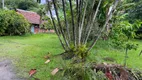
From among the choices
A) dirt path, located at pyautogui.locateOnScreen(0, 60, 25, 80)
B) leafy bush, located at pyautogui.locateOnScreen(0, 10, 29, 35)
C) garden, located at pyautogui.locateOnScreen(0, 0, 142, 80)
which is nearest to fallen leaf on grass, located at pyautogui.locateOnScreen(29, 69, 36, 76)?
garden, located at pyautogui.locateOnScreen(0, 0, 142, 80)

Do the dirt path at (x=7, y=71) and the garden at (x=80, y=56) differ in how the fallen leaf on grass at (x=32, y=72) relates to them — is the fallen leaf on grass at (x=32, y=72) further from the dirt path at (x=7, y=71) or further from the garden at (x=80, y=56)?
the dirt path at (x=7, y=71)

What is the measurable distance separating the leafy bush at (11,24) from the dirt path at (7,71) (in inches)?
404

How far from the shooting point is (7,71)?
5.54 metres

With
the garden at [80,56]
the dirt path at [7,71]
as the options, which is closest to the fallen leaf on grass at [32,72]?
the garden at [80,56]

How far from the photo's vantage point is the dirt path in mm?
5018

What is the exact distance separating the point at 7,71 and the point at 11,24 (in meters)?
11.9

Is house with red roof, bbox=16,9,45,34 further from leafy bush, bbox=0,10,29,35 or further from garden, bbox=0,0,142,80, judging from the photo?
garden, bbox=0,0,142,80

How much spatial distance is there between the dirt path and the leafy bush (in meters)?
10.3

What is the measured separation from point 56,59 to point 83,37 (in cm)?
125

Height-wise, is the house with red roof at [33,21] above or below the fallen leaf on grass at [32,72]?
above

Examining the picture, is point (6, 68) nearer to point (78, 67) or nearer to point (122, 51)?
point (78, 67)

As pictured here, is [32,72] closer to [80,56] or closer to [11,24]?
[80,56]

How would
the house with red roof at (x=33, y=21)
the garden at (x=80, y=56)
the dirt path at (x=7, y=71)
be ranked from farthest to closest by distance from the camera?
1. the house with red roof at (x=33, y=21)
2. the dirt path at (x=7, y=71)
3. the garden at (x=80, y=56)

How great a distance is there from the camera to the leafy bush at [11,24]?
1614 centimetres
